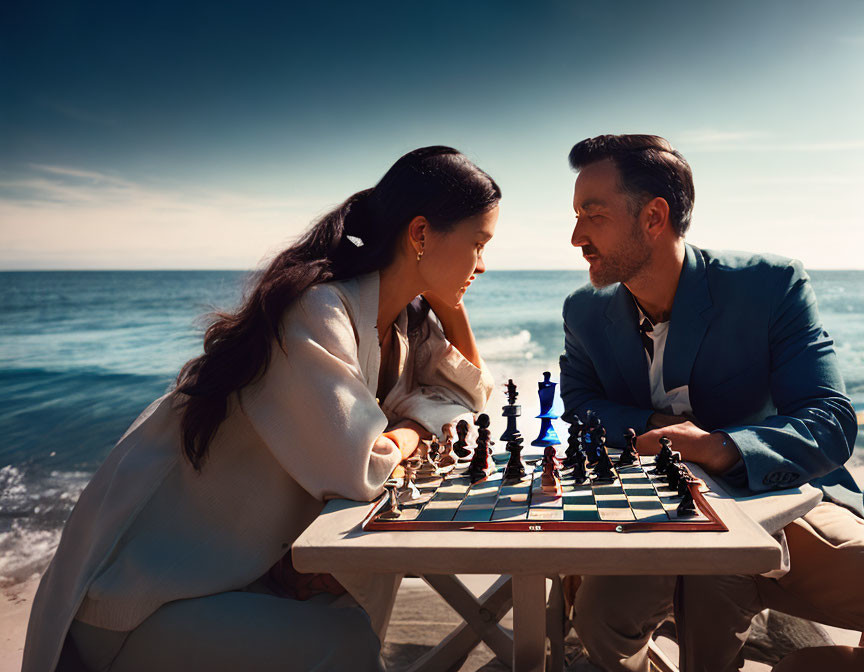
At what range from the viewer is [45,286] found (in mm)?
34812

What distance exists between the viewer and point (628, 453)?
6.04ft

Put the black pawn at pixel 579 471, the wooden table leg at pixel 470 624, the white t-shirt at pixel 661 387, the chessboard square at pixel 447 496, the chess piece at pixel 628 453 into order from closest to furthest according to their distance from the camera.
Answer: the chessboard square at pixel 447 496, the black pawn at pixel 579 471, the chess piece at pixel 628 453, the wooden table leg at pixel 470 624, the white t-shirt at pixel 661 387

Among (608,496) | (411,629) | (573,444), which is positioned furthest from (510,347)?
(608,496)

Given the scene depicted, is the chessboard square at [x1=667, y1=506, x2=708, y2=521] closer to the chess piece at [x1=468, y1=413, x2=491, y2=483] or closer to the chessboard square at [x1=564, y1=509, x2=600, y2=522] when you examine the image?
the chessboard square at [x1=564, y1=509, x2=600, y2=522]

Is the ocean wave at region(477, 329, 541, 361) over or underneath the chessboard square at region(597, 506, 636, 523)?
underneath

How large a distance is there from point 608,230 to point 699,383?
64 centimetres

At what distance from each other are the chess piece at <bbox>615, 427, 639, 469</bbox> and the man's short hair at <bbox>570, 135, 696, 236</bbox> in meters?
0.99

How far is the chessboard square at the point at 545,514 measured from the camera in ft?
4.63

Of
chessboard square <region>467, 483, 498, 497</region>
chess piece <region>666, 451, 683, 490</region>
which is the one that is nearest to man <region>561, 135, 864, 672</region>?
chess piece <region>666, 451, 683, 490</region>

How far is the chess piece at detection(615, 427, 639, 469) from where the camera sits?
1.83m

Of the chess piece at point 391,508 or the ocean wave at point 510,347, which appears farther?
the ocean wave at point 510,347

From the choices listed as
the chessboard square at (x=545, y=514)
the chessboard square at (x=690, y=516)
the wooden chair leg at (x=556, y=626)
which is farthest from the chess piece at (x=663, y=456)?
the wooden chair leg at (x=556, y=626)

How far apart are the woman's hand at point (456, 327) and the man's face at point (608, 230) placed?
0.53 meters

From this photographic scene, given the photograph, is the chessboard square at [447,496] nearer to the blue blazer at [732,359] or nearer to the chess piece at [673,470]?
the chess piece at [673,470]
